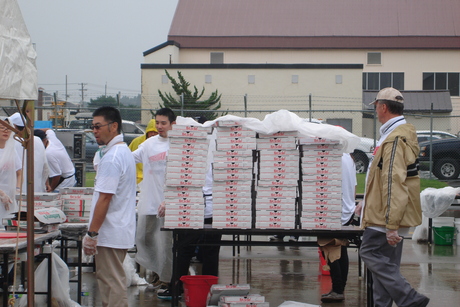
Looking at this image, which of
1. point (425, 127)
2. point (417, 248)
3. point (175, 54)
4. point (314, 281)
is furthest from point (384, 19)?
point (314, 281)

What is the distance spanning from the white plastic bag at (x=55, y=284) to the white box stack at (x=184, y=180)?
1197 mm

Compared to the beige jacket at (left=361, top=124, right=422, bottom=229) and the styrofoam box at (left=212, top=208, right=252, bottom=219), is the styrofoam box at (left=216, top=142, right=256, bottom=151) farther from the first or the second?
the beige jacket at (left=361, top=124, right=422, bottom=229)

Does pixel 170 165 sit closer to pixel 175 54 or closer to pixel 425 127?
pixel 425 127

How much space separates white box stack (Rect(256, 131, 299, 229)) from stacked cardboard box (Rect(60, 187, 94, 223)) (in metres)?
1.90

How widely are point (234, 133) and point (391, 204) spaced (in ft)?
5.99

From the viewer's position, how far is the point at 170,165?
6.49m

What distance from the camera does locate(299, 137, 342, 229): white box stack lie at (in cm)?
658

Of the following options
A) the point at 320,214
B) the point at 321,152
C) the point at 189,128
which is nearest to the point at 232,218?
the point at 320,214

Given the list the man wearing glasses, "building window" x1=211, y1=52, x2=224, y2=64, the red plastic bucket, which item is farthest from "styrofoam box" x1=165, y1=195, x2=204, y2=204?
"building window" x1=211, y1=52, x2=224, y2=64

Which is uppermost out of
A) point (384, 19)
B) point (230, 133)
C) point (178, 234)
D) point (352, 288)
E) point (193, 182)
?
point (384, 19)

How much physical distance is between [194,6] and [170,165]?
43574 millimetres

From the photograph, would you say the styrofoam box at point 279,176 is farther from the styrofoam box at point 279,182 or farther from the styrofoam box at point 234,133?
the styrofoam box at point 234,133

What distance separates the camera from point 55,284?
6.52 meters

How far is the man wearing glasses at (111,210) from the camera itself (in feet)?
17.9
